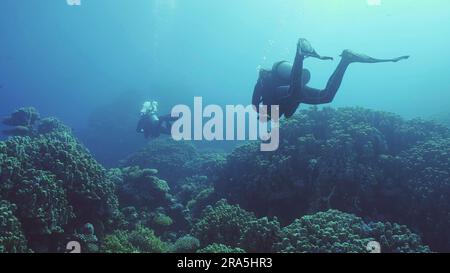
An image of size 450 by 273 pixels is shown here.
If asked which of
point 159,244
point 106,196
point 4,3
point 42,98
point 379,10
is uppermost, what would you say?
point 379,10

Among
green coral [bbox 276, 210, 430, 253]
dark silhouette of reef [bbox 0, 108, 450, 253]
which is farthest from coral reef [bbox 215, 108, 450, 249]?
green coral [bbox 276, 210, 430, 253]

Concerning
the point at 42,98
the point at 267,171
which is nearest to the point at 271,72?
the point at 267,171

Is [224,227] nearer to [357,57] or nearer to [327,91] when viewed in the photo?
[327,91]

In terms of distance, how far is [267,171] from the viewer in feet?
31.6

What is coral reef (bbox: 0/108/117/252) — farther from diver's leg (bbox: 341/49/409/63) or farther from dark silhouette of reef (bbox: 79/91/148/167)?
dark silhouette of reef (bbox: 79/91/148/167)

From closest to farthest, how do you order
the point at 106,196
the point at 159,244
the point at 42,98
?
the point at 159,244
the point at 106,196
the point at 42,98

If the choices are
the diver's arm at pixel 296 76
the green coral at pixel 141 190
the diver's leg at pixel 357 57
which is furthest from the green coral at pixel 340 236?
the green coral at pixel 141 190

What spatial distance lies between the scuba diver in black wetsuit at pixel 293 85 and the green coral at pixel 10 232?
4.82m

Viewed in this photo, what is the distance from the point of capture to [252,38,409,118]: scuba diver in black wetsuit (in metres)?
5.82

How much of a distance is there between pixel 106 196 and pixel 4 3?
3516 inches

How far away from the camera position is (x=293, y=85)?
5805 millimetres

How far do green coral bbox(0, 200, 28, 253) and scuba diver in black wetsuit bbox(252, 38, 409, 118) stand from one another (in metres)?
4.82

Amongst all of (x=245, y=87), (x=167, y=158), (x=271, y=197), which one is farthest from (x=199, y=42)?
(x=271, y=197)

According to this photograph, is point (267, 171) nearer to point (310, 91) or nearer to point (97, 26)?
point (310, 91)
